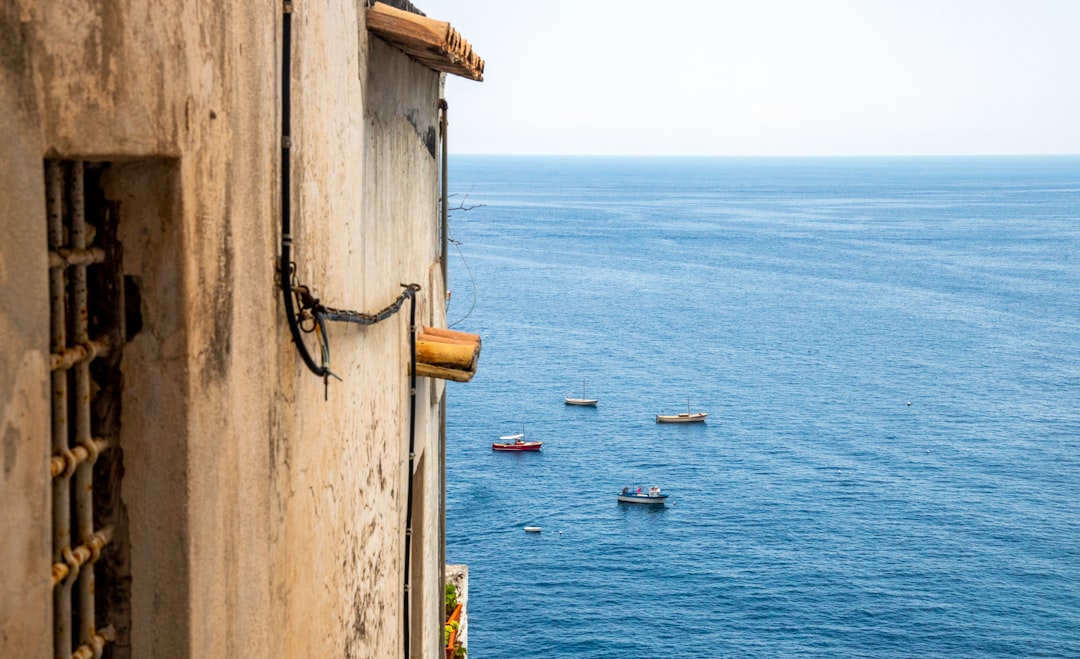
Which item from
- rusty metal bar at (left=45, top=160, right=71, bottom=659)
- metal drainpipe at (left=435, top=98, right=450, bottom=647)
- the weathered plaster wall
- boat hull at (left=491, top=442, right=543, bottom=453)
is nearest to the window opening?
rusty metal bar at (left=45, top=160, right=71, bottom=659)

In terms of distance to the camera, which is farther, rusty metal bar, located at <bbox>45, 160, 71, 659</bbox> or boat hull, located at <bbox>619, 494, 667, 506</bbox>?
boat hull, located at <bbox>619, 494, 667, 506</bbox>

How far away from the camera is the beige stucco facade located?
7.51 feet

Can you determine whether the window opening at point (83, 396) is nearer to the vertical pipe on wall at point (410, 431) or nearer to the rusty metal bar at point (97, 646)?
the rusty metal bar at point (97, 646)

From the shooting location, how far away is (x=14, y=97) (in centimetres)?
216

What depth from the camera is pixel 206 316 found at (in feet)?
10.00

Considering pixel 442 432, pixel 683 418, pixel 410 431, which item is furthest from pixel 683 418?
pixel 410 431

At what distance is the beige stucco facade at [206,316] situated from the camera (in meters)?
2.29

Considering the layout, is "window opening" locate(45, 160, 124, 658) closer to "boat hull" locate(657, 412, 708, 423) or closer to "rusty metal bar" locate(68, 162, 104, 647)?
"rusty metal bar" locate(68, 162, 104, 647)

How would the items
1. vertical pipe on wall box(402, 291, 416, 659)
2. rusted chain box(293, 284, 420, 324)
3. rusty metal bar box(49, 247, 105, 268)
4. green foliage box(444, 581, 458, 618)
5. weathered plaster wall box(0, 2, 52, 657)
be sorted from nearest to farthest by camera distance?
weathered plaster wall box(0, 2, 52, 657), rusty metal bar box(49, 247, 105, 268), rusted chain box(293, 284, 420, 324), vertical pipe on wall box(402, 291, 416, 659), green foliage box(444, 581, 458, 618)

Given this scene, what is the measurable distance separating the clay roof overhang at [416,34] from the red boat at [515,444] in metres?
55.3

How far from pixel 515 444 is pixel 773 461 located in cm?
1264

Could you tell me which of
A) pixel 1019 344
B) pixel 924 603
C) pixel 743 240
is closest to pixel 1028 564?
pixel 924 603

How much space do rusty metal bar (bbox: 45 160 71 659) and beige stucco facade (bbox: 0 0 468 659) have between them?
0.14 metres

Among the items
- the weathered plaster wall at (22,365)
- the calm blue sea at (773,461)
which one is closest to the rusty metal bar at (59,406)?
the weathered plaster wall at (22,365)
